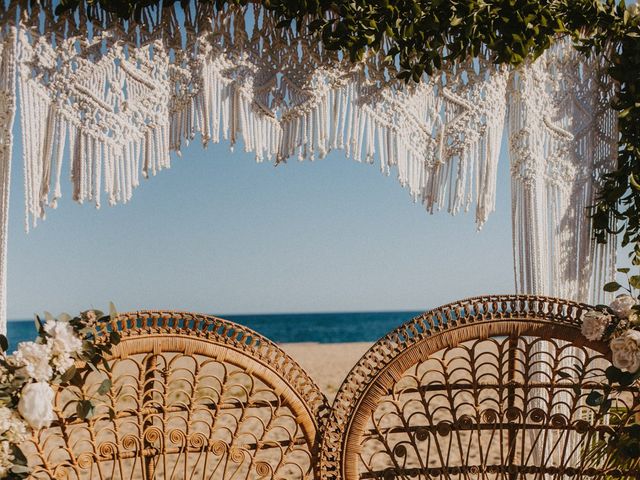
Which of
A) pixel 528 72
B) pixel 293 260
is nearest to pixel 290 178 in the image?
pixel 293 260

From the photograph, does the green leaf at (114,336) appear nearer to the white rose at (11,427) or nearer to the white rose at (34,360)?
the white rose at (34,360)

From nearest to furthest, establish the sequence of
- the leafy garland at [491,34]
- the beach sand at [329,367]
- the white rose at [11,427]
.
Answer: the white rose at [11,427]
the leafy garland at [491,34]
the beach sand at [329,367]

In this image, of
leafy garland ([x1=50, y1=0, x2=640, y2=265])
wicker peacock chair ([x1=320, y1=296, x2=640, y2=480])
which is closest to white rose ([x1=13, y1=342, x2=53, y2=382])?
wicker peacock chair ([x1=320, y1=296, x2=640, y2=480])

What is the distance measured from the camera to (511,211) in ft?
6.57

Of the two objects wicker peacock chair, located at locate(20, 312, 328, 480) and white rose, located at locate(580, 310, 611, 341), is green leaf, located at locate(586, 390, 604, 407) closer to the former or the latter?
white rose, located at locate(580, 310, 611, 341)

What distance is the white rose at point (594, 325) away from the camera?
5.41 ft

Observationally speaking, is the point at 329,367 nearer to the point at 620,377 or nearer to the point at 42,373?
the point at 620,377

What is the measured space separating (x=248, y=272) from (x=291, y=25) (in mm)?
29355

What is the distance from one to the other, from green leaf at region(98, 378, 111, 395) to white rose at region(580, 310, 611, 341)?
1.24 metres

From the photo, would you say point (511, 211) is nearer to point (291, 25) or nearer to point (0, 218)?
point (291, 25)

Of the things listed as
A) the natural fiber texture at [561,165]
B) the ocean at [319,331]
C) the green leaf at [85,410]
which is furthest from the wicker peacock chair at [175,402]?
the ocean at [319,331]

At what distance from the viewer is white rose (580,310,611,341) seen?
64.9 inches

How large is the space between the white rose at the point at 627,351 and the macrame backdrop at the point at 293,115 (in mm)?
338

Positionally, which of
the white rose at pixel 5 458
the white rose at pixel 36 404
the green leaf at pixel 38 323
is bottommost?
the white rose at pixel 5 458
